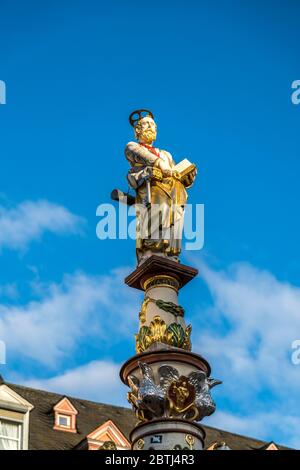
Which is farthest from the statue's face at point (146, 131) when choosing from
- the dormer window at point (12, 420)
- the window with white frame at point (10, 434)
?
the window with white frame at point (10, 434)

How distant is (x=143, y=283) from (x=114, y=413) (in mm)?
18254

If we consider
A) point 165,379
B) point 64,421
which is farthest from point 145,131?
point 64,421

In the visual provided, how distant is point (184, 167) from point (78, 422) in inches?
624

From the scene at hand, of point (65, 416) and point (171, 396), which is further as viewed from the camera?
point (65, 416)

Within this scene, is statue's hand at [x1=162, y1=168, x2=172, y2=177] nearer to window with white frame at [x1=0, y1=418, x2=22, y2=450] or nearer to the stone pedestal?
the stone pedestal

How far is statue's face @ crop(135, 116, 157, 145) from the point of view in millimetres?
19094

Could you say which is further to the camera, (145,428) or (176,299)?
(176,299)

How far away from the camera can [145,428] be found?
15.8m

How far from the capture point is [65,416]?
31703 mm

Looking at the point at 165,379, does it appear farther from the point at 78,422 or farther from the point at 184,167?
the point at 78,422

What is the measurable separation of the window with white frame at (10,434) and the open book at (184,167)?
7.90 meters

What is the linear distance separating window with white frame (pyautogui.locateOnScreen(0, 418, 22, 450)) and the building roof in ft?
11.6

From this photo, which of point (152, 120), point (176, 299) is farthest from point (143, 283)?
point (152, 120)
